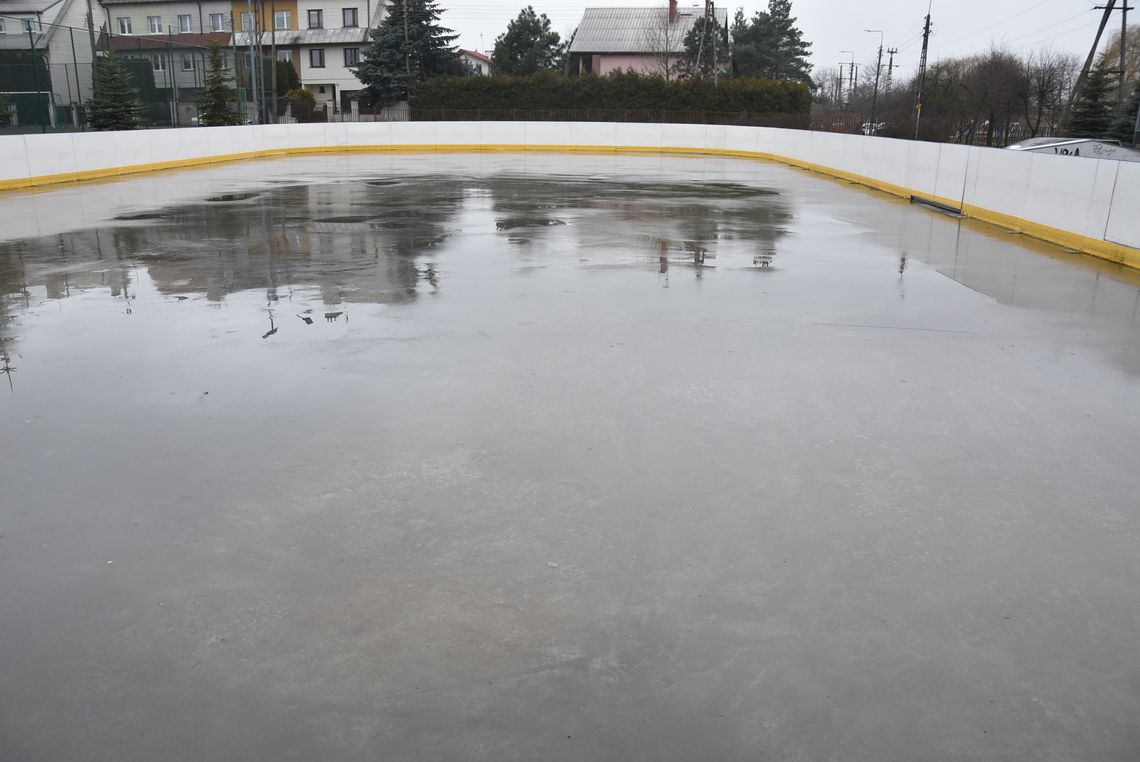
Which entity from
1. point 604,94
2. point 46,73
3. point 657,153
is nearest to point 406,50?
point 604,94

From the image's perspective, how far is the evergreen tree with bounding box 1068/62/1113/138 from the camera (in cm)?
4478

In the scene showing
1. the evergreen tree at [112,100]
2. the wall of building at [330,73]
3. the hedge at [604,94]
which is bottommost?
the evergreen tree at [112,100]

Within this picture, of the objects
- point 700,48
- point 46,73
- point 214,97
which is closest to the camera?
point 46,73

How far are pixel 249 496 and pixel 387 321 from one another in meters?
4.27

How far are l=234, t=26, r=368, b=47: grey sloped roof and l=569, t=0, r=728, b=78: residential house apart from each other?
59.9 feet

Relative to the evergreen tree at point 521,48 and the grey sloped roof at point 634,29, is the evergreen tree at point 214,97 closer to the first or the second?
the evergreen tree at point 521,48

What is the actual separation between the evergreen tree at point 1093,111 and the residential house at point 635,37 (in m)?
37.4

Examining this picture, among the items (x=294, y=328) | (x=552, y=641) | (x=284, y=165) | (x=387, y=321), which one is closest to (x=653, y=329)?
(x=387, y=321)

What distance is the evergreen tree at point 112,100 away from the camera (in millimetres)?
31484

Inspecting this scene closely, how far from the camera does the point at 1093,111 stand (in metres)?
45.3

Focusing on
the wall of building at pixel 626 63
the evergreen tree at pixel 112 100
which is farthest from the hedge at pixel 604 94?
the evergreen tree at pixel 112 100

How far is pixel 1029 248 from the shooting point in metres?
15.3

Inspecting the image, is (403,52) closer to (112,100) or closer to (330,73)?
(330,73)

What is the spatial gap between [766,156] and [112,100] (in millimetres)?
24735
